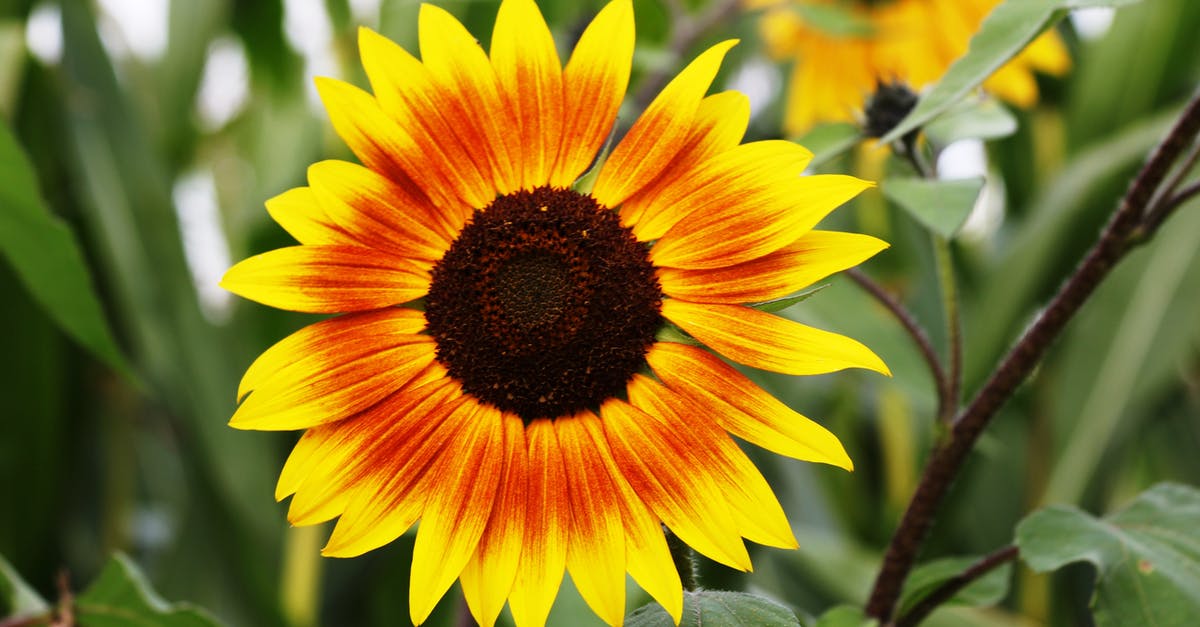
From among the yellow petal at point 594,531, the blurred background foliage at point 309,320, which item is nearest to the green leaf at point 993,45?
the yellow petal at point 594,531

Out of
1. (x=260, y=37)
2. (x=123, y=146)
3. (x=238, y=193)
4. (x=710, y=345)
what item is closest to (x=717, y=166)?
Result: (x=710, y=345)

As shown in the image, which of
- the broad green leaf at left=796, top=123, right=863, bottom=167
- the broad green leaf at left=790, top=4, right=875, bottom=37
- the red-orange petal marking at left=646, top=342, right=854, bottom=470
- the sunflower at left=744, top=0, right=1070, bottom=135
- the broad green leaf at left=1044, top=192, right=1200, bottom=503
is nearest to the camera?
the red-orange petal marking at left=646, top=342, right=854, bottom=470

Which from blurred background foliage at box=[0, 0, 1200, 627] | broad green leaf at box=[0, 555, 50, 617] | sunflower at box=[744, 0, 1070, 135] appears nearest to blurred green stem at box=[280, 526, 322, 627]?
blurred background foliage at box=[0, 0, 1200, 627]

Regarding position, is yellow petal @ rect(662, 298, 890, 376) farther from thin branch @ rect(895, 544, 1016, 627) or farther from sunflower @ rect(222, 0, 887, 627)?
thin branch @ rect(895, 544, 1016, 627)

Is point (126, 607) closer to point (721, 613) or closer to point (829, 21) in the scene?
point (721, 613)

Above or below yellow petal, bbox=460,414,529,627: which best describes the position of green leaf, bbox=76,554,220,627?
below

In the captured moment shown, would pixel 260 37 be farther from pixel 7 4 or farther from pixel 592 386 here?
pixel 592 386
